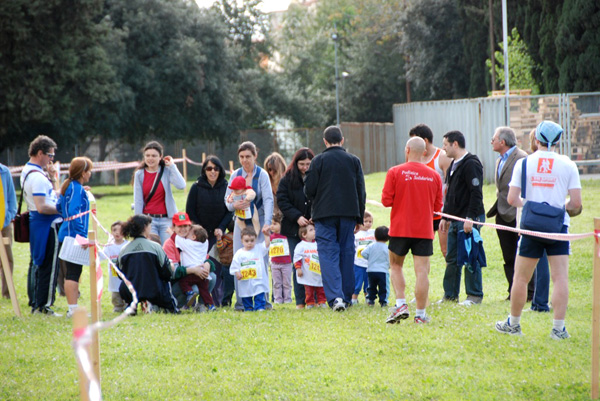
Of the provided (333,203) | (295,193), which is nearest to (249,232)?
(295,193)

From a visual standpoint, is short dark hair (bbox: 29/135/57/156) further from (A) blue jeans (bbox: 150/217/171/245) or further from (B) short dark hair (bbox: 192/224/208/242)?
(B) short dark hair (bbox: 192/224/208/242)

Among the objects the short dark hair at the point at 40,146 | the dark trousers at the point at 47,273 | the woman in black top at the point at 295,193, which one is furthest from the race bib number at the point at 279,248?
the short dark hair at the point at 40,146

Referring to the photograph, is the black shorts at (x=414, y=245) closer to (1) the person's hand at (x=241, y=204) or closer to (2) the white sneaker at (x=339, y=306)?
(2) the white sneaker at (x=339, y=306)

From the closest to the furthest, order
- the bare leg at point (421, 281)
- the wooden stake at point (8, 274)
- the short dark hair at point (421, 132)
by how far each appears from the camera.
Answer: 1. the bare leg at point (421, 281)
2. the wooden stake at point (8, 274)
3. the short dark hair at point (421, 132)

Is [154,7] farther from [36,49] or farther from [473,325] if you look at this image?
[473,325]

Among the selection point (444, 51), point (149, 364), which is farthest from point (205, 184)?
point (444, 51)

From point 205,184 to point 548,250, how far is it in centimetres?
480

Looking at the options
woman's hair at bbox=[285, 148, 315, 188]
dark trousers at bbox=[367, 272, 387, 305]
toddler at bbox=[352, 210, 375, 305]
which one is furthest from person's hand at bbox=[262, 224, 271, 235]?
dark trousers at bbox=[367, 272, 387, 305]

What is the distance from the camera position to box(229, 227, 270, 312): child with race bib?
32.8 ft

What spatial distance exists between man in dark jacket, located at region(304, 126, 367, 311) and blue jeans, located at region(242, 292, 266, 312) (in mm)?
1065

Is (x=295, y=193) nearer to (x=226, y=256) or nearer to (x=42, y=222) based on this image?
(x=226, y=256)

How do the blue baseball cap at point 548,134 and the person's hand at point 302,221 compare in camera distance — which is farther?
the person's hand at point 302,221

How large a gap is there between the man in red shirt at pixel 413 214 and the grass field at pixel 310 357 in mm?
368

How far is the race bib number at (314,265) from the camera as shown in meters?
10.0
